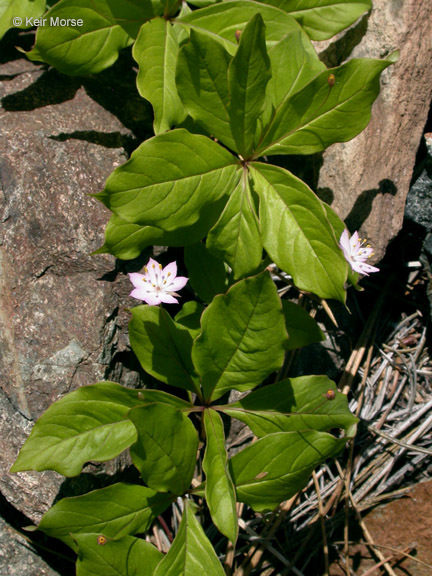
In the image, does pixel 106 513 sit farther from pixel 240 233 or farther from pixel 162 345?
pixel 240 233

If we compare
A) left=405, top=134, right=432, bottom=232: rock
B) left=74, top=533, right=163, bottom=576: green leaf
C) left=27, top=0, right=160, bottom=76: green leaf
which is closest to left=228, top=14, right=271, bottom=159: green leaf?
left=27, top=0, right=160, bottom=76: green leaf

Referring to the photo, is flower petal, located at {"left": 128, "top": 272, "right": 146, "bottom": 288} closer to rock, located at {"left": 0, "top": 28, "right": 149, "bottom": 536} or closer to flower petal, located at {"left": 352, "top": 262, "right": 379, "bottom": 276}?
rock, located at {"left": 0, "top": 28, "right": 149, "bottom": 536}

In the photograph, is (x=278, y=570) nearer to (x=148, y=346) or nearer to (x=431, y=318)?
(x=148, y=346)

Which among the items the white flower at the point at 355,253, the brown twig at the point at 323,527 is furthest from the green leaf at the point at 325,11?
the brown twig at the point at 323,527

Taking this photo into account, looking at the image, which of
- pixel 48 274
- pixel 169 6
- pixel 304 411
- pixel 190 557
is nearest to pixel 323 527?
pixel 304 411

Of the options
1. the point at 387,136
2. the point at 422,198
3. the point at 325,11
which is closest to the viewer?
the point at 325,11

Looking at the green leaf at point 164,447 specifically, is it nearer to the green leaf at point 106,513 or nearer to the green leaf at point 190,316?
the green leaf at point 106,513

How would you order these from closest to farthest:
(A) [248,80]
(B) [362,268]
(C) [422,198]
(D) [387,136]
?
(A) [248,80]
(B) [362,268]
(D) [387,136]
(C) [422,198]

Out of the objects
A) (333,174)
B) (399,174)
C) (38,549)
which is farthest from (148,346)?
(399,174)
